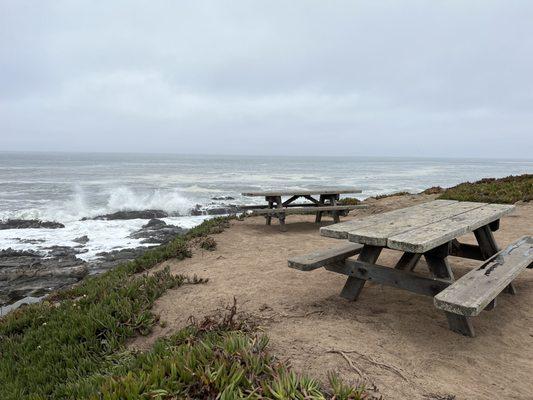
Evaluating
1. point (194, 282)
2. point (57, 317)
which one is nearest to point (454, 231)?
point (194, 282)

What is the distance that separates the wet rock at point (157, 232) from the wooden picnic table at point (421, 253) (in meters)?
9.74

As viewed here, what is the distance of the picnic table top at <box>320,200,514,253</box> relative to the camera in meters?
3.35

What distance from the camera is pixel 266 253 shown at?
7148 millimetres

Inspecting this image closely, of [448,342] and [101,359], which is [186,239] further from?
[448,342]

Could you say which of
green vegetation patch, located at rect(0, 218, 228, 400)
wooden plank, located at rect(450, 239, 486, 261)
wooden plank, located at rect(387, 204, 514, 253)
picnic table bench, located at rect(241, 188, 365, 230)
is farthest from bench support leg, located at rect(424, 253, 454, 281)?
picnic table bench, located at rect(241, 188, 365, 230)

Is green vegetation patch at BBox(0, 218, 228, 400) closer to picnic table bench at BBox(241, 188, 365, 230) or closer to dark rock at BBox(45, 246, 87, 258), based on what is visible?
picnic table bench at BBox(241, 188, 365, 230)

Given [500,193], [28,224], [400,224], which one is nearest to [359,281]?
[400,224]

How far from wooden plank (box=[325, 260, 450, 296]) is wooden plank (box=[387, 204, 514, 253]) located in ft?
1.46

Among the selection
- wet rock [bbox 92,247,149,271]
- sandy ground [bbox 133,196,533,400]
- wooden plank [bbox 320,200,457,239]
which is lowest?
wet rock [bbox 92,247,149,271]

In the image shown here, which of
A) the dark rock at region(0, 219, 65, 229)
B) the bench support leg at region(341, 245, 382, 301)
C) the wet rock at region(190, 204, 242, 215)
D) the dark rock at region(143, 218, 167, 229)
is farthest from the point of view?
the wet rock at region(190, 204, 242, 215)

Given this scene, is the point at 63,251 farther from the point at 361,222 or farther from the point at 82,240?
the point at 361,222

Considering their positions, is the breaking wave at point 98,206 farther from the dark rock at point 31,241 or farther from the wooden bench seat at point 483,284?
the wooden bench seat at point 483,284

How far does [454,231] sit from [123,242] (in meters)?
12.0

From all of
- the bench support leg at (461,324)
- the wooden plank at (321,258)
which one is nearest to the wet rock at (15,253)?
the wooden plank at (321,258)
